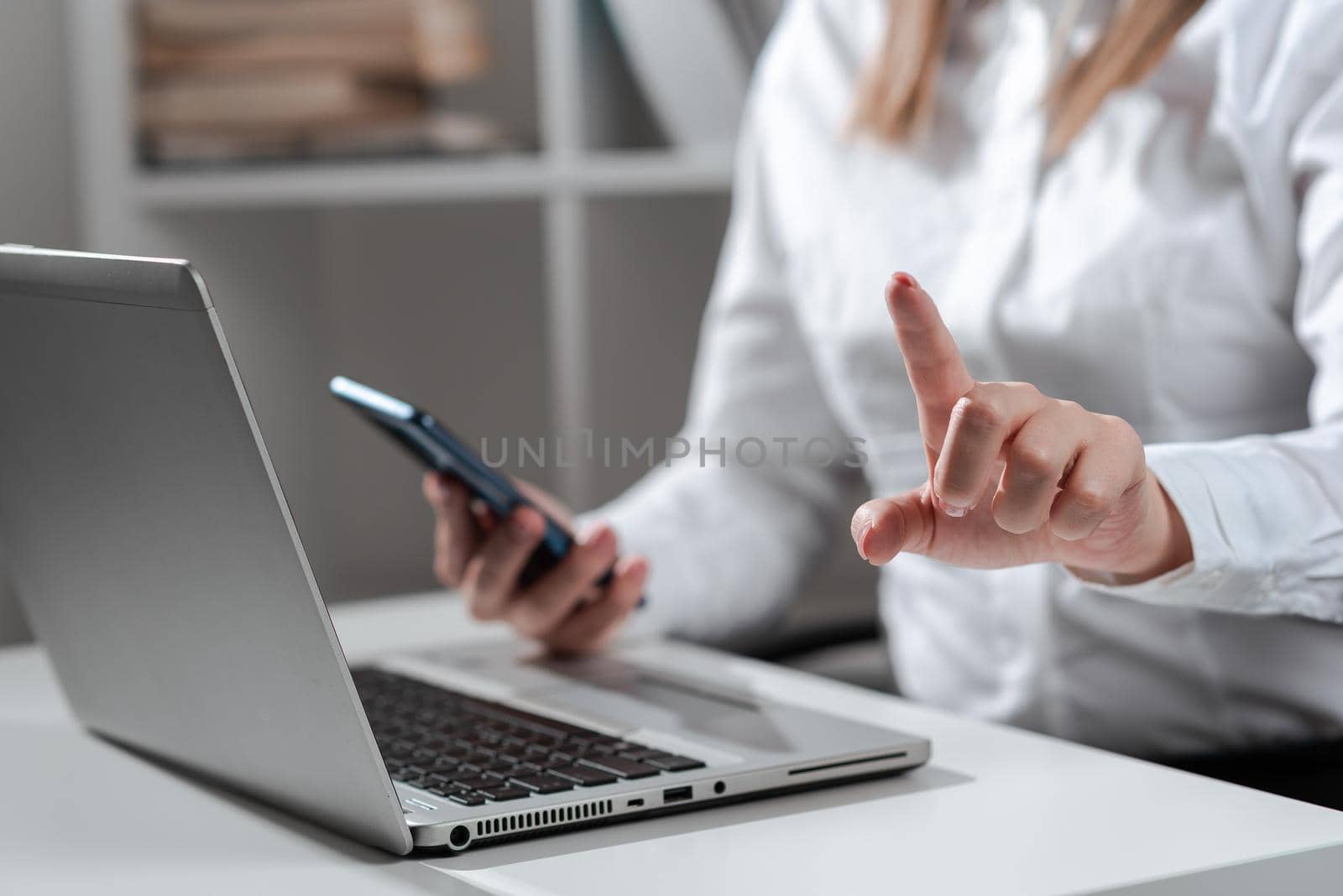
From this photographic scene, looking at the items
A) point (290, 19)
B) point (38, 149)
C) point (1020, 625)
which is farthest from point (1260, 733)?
point (38, 149)

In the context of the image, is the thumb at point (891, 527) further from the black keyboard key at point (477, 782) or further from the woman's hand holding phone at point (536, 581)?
the woman's hand holding phone at point (536, 581)

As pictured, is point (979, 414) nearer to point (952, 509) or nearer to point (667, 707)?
point (952, 509)

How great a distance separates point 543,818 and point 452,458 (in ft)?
0.83

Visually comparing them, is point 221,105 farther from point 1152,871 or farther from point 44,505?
point 1152,871

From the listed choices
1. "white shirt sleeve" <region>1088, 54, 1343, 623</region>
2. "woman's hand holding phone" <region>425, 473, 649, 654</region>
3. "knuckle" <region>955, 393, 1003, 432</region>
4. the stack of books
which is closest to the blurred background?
the stack of books

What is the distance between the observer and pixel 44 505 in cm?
63

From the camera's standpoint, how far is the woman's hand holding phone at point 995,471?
1.63ft

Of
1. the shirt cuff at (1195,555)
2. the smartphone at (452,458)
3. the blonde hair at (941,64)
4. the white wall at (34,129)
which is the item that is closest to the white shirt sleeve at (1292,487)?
the shirt cuff at (1195,555)

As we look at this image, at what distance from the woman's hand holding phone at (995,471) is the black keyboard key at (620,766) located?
0.39 ft

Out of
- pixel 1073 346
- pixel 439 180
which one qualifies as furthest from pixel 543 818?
pixel 439 180

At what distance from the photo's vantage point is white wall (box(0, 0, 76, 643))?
163 centimetres

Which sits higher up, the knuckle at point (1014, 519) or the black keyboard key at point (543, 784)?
the knuckle at point (1014, 519)

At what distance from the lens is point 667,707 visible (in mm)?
698

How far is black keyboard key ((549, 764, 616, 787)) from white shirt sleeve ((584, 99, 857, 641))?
0.43 meters
